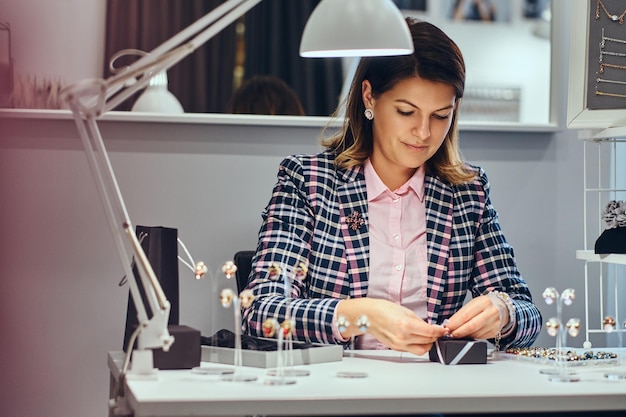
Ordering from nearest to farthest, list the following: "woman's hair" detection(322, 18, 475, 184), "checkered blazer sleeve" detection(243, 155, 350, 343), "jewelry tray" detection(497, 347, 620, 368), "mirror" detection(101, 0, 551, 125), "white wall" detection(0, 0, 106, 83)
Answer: "jewelry tray" detection(497, 347, 620, 368), "checkered blazer sleeve" detection(243, 155, 350, 343), "woman's hair" detection(322, 18, 475, 184), "white wall" detection(0, 0, 106, 83), "mirror" detection(101, 0, 551, 125)

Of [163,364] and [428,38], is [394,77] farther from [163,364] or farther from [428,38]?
[163,364]

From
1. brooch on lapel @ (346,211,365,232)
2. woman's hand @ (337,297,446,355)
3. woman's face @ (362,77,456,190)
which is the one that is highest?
woman's face @ (362,77,456,190)

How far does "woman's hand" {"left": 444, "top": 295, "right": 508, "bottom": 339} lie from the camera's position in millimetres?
1892

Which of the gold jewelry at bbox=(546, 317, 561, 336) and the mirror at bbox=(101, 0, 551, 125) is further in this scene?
the mirror at bbox=(101, 0, 551, 125)

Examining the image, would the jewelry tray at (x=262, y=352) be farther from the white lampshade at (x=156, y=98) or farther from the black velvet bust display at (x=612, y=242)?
the white lampshade at (x=156, y=98)

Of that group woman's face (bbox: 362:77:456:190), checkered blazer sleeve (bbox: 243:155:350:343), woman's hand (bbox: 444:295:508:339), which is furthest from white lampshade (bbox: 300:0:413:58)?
woman's hand (bbox: 444:295:508:339)

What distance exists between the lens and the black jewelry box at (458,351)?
5.93ft

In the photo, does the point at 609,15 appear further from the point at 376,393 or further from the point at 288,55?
the point at 376,393

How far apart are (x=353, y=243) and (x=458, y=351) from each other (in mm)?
500

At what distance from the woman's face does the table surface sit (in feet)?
2.20

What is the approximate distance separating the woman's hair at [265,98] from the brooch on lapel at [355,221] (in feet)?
1.91

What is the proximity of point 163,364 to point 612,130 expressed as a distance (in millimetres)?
1304

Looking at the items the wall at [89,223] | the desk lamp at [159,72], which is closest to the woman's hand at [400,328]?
the desk lamp at [159,72]

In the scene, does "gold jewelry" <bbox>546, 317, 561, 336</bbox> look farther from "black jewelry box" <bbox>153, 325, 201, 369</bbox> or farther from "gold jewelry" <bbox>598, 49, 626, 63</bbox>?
"gold jewelry" <bbox>598, 49, 626, 63</bbox>
